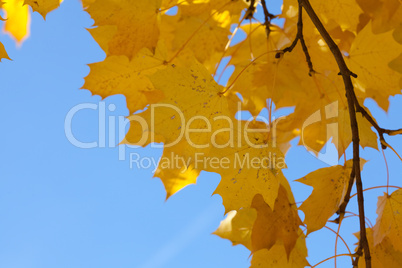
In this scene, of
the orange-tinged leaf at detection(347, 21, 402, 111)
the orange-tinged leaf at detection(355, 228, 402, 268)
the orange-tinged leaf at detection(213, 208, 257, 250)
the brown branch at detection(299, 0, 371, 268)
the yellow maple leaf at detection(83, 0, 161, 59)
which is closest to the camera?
the brown branch at detection(299, 0, 371, 268)

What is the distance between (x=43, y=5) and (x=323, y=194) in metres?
0.80

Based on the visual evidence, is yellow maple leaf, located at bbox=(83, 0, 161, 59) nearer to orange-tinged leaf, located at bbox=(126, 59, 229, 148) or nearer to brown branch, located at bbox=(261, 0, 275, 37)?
orange-tinged leaf, located at bbox=(126, 59, 229, 148)

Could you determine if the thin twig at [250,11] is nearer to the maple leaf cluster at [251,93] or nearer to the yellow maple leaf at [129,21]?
the maple leaf cluster at [251,93]

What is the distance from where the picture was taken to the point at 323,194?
3.74 feet

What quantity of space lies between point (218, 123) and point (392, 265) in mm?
566

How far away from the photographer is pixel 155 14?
1.09 metres

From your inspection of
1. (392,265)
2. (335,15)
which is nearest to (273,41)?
(335,15)

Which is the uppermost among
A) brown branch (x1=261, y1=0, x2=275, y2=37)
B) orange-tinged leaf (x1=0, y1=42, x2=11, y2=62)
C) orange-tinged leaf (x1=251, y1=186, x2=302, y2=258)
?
brown branch (x1=261, y1=0, x2=275, y2=37)

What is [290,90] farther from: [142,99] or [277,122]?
[142,99]

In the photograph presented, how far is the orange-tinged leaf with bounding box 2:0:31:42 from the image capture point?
1.42m

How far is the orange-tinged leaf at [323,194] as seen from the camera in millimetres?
1123

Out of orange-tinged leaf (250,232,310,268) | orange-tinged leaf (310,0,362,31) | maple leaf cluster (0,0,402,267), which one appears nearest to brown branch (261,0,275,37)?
maple leaf cluster (0,0,402,267)

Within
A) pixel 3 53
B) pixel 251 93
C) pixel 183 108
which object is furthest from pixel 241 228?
pixel 3 53

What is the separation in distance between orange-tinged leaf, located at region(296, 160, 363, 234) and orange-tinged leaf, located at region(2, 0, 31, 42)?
0.93 m
